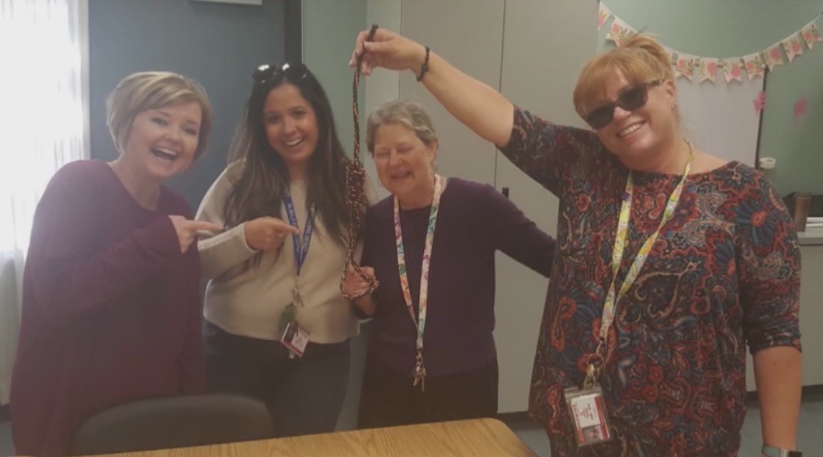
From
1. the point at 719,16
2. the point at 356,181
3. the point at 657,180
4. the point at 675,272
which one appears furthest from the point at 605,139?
the point at 719,16

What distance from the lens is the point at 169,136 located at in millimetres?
1667

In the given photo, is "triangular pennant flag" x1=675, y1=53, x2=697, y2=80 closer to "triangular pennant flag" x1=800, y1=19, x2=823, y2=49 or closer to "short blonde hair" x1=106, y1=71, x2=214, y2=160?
"triangular pennant flag" x1=800, y1=19, x2=823, y2=49

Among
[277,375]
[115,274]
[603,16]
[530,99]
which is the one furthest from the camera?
[603,16]

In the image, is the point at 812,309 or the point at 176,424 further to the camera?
the point at 812,309

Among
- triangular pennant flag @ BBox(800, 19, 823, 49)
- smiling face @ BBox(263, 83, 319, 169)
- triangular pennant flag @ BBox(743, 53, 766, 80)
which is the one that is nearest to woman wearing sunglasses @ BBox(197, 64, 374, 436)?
smiling face @ BBox(263, 83, 319, 169)

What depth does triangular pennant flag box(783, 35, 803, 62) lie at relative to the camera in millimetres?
3596

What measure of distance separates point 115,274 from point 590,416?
45.6 inches

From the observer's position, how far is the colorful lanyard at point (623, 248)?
123 centimetres

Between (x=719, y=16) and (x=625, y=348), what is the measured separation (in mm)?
2957

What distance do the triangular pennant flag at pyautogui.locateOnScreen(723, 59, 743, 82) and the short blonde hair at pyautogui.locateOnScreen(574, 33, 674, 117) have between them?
2526mm

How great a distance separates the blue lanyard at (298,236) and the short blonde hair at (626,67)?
0.81m

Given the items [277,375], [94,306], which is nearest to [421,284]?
[277,375]

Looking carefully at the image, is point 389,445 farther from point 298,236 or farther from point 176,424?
point 298,236

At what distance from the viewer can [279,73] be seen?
5.75ft
